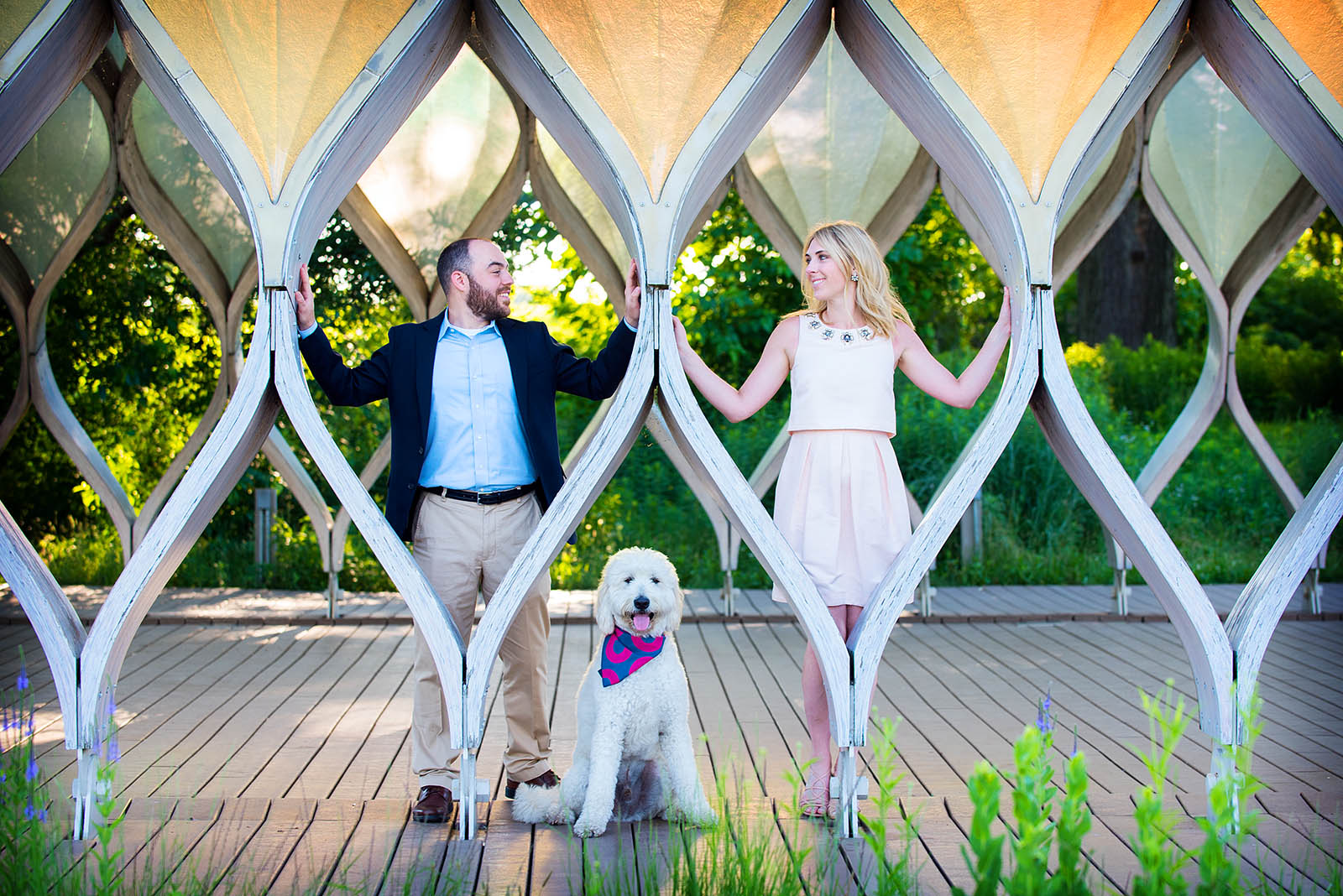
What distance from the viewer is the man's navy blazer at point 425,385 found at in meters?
3.57

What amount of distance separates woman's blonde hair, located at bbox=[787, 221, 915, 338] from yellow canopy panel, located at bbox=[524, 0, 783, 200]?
1.83 ft

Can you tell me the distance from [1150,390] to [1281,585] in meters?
10.6

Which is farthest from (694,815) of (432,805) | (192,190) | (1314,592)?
(192,190)

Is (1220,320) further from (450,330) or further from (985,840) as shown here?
(985,840)

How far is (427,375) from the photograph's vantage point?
358cm

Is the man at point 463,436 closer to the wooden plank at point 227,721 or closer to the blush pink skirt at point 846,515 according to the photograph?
the blush pink skirt at point 846,515

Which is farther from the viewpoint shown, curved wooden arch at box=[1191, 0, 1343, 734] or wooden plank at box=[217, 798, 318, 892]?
curved wooden arch at box=[1191, 0, 1343, 734]

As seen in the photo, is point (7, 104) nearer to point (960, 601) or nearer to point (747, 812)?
point (747, 812)

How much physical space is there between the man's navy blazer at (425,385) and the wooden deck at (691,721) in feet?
3.29

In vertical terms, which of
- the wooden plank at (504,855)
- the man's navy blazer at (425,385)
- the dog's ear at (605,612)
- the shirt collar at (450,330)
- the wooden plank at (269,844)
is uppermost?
the shirt collar at (450,330)

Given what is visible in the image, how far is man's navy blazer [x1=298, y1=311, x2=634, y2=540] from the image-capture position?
3.57 m

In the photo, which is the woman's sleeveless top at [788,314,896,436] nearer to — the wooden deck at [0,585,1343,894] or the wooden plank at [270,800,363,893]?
the wooden deck at [0,585,1343,894]

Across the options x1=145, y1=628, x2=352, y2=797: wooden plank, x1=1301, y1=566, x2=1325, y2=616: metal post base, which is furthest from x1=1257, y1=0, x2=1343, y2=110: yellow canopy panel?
x1=1301, y1=566, x2=1325, y2=616: metal post base

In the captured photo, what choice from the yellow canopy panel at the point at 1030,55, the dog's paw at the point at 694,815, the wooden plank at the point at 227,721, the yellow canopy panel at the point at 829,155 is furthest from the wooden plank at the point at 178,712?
the yellow canopy panel at the point at 829,155
